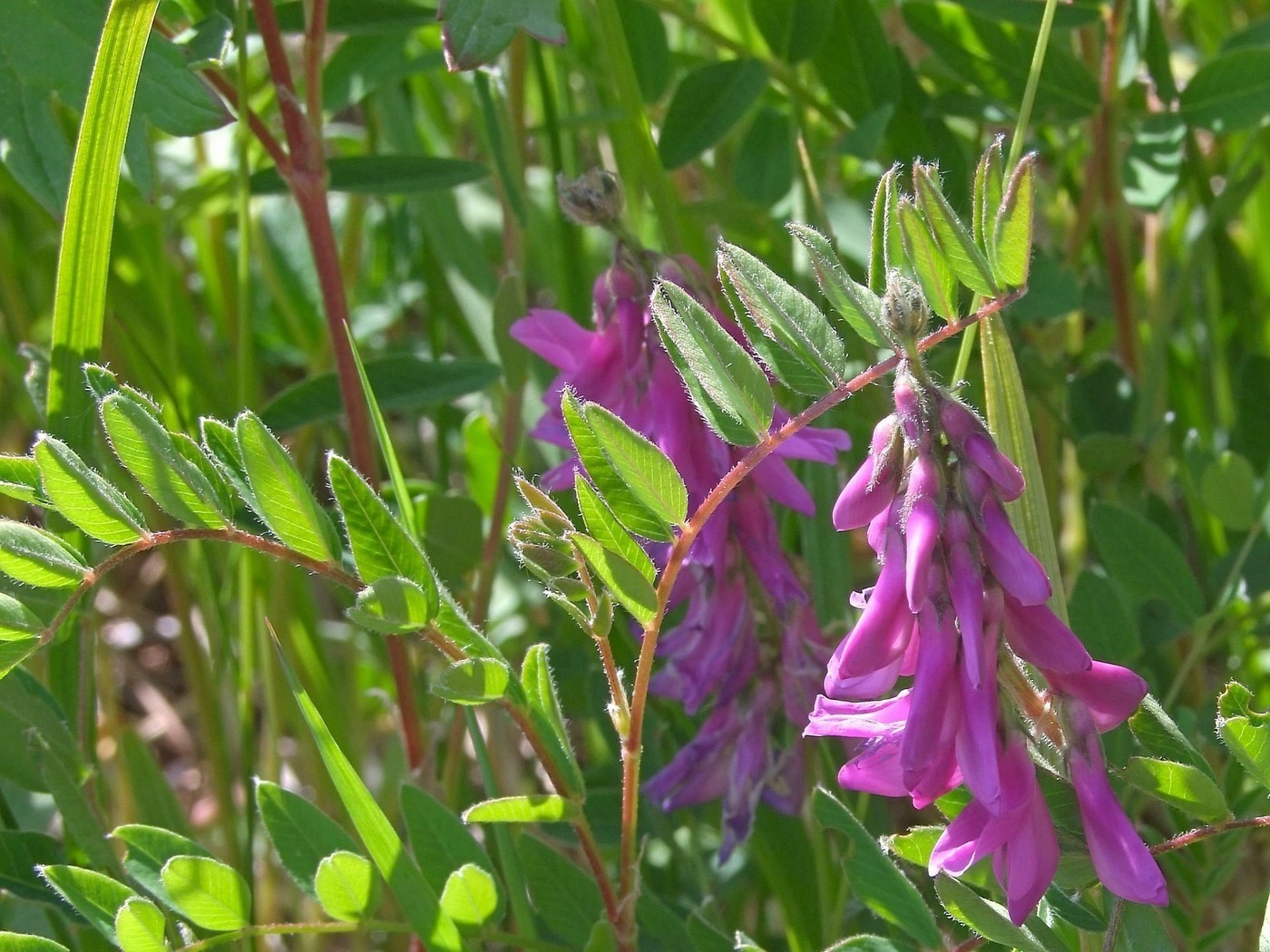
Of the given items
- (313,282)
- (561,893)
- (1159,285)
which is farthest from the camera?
(313,282)

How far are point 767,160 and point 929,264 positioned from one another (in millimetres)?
612

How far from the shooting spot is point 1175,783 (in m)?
0.65

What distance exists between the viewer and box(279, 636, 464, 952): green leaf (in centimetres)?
70

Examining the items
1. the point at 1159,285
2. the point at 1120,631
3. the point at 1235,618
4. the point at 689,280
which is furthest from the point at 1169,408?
the point at 689,280

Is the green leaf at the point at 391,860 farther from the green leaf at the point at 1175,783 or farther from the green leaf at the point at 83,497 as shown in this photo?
the green leaf at the point at 1175,783

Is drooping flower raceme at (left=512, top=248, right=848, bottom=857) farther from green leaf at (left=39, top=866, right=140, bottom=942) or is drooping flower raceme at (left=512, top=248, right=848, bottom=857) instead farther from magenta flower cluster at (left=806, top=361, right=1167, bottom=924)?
green leaf at (left=39, top=866, right=140, bottom=942)

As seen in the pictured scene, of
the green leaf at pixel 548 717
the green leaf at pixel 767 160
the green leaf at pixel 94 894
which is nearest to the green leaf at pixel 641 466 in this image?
the green leaf at pixel 548 717

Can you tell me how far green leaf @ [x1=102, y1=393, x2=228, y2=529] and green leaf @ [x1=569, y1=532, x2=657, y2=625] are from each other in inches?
7.7

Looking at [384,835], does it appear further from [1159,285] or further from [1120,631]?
[1159,285]

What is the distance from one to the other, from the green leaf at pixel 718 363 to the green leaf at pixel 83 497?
0.90ft

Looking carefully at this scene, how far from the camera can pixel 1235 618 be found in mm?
1044

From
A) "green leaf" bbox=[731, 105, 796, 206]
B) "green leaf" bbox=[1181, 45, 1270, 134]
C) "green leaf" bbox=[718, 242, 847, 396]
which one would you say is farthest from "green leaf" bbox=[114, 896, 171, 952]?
"green leaf" bbox=[1181, 45, 1270, 134]

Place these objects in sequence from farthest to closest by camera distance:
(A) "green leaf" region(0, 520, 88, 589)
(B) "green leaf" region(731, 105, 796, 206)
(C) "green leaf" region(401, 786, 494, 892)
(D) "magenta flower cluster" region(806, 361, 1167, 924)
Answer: (B) "green leaf" region(731, 105, 796, 206) < (C) "green leaf" region(401, 786, 494, 892) < (A) "green leaf" region(0, 520, 88, 589) < (D) "magenta flower cluster" region(806, 361, 1167, 924)

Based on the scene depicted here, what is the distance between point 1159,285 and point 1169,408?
0.37 feet
